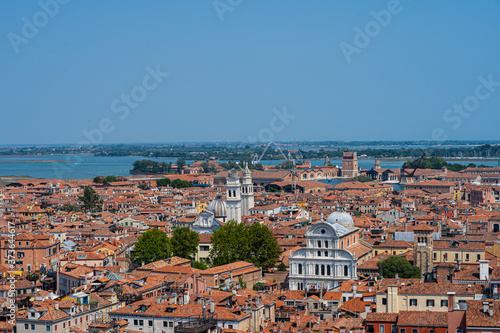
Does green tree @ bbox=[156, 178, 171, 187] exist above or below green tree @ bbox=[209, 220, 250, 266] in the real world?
below

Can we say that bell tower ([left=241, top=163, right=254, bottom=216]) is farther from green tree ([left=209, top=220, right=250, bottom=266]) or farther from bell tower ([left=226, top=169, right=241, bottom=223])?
green tree ([left=209, top=220, right=250, bottom=266])

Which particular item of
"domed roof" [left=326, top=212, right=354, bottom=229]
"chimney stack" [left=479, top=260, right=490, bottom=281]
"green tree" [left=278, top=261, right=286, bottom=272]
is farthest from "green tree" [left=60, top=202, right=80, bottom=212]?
"chimney stack" [left=479, top=260, right=490, bottom=281]

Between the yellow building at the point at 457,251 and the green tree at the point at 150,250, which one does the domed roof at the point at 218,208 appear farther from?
the yellow building at the point at 457,251

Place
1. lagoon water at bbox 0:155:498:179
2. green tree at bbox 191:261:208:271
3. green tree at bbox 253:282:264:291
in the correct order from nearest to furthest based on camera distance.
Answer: green tree at bbox 253:282:264:291 < green tree at bbox 191:261:208:271 < lagoon water at bbox 0:155:498:179

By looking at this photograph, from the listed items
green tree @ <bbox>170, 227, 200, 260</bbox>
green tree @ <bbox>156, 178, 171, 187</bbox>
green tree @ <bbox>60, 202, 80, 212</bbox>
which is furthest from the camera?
green tree @ <bbox>156, 178, 171, 187</bbox>

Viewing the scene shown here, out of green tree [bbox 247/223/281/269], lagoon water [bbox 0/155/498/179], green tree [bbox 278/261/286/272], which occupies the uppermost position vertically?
green tree [bbox 247/223/281/269]

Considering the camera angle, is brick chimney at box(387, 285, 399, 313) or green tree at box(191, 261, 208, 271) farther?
green tree at box(191, 261, 208, 271)

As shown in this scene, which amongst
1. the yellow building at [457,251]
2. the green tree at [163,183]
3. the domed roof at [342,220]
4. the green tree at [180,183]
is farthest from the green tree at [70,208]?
the yellow building at [457,251]

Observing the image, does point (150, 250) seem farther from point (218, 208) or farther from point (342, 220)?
point (218, 208)
